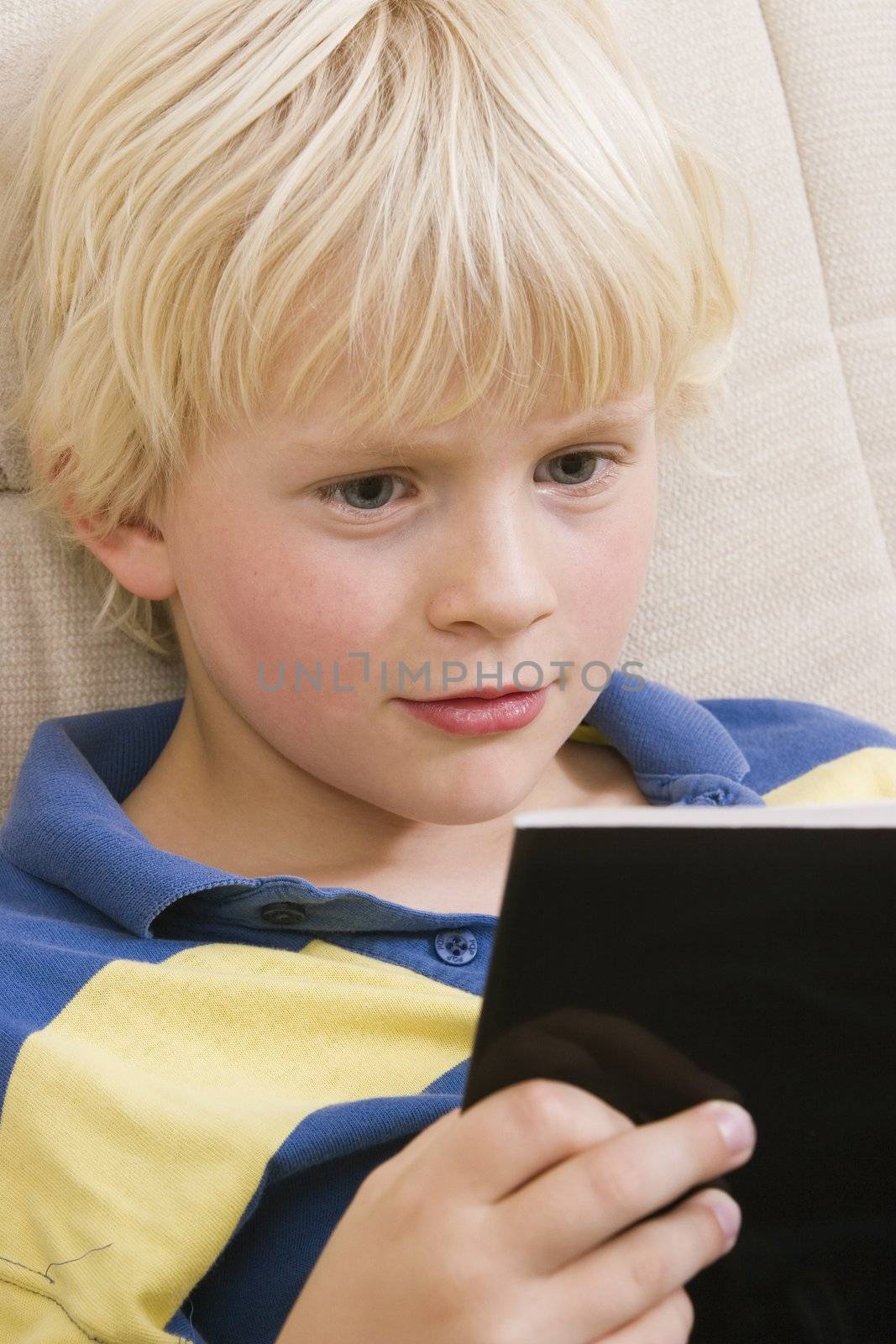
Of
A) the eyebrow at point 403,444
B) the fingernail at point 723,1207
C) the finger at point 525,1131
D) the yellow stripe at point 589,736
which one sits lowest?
the fingernail at point 723,1207

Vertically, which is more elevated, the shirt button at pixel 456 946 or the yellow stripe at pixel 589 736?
the yellow stripe at pixel 589 736

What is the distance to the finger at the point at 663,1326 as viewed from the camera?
1.81 feet

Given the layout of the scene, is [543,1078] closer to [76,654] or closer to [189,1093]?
[189,1093]

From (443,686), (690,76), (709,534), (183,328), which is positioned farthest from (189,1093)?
(690,76)

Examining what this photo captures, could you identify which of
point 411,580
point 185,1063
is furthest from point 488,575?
point 185,1063

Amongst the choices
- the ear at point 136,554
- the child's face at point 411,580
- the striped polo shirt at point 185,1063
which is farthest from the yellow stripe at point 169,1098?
the ear at point 136,554

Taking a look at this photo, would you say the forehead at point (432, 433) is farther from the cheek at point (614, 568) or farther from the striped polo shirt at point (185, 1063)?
the striped polo shirt at point (185, 1063)

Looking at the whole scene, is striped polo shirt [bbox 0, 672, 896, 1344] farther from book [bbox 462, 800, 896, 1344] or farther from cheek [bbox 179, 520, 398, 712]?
book [bbox 462, 800, 896, 1344]

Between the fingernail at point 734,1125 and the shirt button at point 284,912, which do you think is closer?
the fingernail at point 734,1125

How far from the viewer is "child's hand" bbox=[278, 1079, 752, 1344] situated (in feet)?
1.70

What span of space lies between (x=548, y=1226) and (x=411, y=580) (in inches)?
14.2

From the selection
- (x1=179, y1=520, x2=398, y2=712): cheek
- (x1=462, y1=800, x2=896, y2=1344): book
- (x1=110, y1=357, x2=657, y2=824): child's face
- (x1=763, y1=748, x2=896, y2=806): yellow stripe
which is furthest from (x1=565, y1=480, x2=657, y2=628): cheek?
(x1=462, y1=800, x2=896, y2=1344): book

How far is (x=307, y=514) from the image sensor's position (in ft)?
2.64

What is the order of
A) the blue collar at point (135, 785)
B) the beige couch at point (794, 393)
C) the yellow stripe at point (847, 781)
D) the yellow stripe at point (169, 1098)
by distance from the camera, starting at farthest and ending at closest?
the beige couch at point (794, 393) < the yellow stripe at point (847, 781) < the blue collar at point (135, 785) < the yellow stripe at point (169, 1098)
